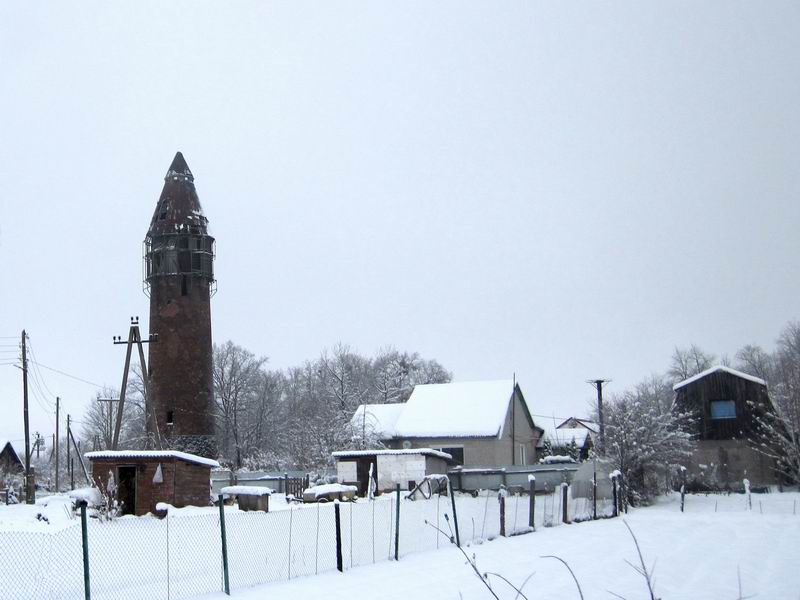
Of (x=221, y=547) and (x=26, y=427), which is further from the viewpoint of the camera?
(x=26, y=427)

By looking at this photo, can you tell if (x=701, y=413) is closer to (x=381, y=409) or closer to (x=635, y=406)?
(x=635, y=406)

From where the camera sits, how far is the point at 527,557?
16.3 metres

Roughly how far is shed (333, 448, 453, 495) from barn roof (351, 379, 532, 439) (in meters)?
10.5

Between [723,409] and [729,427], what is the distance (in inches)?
36.7

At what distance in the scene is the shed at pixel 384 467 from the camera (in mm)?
34719

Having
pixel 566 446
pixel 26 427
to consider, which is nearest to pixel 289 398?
pixel 566 446

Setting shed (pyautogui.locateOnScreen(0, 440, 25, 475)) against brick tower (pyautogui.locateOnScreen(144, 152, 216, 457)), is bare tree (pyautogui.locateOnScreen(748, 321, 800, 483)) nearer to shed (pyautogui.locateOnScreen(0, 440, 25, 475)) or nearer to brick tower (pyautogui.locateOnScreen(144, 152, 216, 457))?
brick tower (pyautogui.locateOnScreen(144, 152, 216, 457))

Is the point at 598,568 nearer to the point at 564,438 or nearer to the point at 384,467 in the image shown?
the point at 384,467

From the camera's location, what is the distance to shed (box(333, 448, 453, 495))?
114 feet

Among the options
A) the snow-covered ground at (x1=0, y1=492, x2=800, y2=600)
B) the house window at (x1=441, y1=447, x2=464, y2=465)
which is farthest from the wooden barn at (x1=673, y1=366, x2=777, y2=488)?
the snow-covered ground at (x1=0, y1=492, x2=800, y2=600)

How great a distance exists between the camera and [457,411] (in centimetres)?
4788

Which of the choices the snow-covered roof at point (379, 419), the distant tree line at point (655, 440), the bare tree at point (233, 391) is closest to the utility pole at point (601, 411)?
the distant tree line at point (655, 440)

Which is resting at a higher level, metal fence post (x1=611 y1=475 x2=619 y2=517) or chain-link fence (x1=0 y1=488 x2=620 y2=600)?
chain-link fence (x1=0 y1=488 x2=620 y2=600)

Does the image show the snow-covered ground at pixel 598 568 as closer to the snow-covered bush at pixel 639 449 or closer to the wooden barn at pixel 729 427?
the snow-covered bush at pixel 639 449
